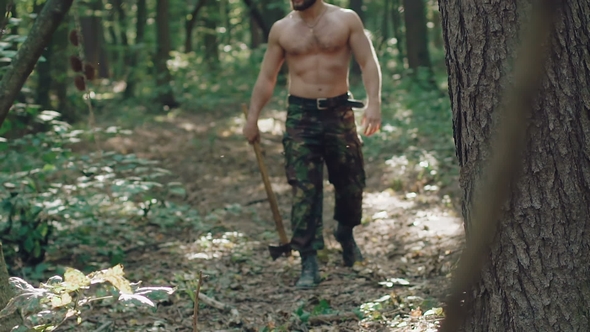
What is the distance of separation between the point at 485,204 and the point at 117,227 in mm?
4986

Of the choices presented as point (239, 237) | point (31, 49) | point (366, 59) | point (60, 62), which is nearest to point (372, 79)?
→ point (366, 59)

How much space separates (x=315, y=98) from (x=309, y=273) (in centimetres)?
136

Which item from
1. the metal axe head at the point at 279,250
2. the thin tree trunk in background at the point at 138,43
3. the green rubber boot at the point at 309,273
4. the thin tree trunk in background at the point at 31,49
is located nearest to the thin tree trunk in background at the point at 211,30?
the thin tree trunk in background at the point at 138,43

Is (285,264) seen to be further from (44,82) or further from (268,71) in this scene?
(44,82)

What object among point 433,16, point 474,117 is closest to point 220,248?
point 474,117

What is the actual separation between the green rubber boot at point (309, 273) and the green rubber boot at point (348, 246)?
0.48 m

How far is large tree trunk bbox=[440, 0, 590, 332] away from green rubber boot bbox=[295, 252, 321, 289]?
103 inches

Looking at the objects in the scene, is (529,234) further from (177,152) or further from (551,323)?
(177,152)

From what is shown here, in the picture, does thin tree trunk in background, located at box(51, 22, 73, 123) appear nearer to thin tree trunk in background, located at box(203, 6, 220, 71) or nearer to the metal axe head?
thin tree trunk in background, located at box(203, 6, 220, 71)

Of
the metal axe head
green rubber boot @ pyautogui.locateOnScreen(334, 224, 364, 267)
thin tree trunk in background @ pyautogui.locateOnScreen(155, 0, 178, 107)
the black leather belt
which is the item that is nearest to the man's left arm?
the black leather belt

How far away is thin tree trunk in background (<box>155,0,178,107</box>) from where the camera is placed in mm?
17406

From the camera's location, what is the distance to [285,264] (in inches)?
252

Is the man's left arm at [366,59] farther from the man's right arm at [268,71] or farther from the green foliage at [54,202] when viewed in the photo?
the green foliage at [54,202]

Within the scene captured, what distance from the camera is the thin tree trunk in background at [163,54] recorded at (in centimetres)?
1741
